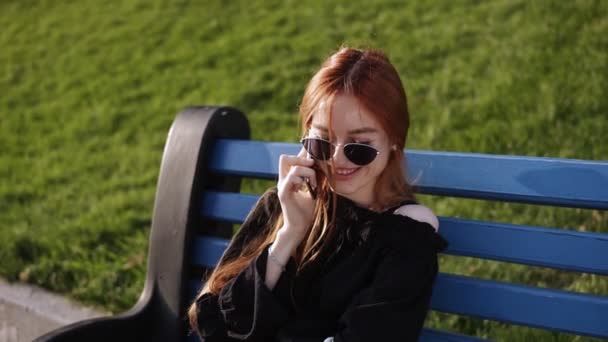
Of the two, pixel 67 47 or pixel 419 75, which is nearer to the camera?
pixel 419 75

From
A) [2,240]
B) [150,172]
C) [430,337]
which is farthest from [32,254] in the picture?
[430,337]

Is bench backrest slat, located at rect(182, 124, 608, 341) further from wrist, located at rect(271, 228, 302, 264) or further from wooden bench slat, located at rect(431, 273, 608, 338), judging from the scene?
wrist, located at rect(271, 228, 302, 264)

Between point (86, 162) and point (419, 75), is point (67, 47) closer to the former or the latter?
point (86, 162)

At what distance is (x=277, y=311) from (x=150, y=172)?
2835 mm

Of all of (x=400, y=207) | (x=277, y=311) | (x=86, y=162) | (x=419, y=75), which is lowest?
(x=86, y=162)

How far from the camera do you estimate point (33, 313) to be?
10.9 ft

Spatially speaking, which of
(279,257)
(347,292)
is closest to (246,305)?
(279,257)

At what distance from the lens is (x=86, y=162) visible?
15.8 ft

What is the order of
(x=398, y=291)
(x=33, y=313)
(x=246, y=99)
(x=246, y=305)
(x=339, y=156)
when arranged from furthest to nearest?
(x=246, y=99) < (x=33, y=313) < (x=246, y=305) < (x=339, y=156) < (x=398, y=291)

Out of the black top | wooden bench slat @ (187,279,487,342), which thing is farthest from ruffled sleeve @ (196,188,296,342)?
wooden bench slat @ (187,279,487,342)

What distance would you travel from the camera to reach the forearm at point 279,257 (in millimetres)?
1869

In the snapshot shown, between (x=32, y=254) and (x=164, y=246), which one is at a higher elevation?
(x=164, y=246)

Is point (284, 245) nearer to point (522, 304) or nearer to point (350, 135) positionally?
point (350, 135)

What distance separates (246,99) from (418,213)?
332 centimetres
